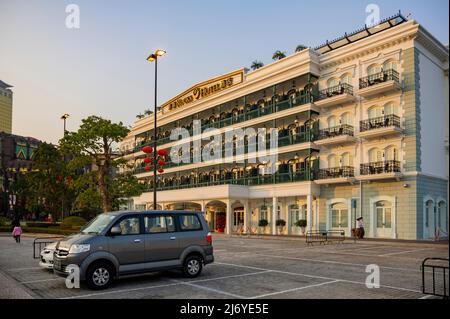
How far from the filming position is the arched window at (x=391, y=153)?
32.4 metres

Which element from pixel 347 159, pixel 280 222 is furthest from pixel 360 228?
pixel 280 222

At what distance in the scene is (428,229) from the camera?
31750 mm

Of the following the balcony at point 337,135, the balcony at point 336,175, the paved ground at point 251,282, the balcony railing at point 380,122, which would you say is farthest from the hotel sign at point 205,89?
the paved ground at point 251,282

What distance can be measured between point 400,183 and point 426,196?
6.99 feet

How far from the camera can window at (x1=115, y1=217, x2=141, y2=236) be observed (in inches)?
452

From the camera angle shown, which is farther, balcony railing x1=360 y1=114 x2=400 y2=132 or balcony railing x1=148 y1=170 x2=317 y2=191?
balcony railing x1=148 y1=170 x2=317 y2=191

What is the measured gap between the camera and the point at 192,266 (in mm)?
12656

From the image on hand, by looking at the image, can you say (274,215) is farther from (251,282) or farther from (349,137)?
(251,282)

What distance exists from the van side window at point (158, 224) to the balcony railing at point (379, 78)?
25182 mm

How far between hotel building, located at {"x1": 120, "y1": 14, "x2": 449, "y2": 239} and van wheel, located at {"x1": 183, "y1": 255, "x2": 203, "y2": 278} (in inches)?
847

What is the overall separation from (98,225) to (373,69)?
94.1ft

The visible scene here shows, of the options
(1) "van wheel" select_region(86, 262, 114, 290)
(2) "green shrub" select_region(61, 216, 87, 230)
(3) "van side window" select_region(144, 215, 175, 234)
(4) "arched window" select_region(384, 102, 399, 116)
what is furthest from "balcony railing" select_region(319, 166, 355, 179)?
(1) "van wheel" select_region(86, 262, 114, 290)

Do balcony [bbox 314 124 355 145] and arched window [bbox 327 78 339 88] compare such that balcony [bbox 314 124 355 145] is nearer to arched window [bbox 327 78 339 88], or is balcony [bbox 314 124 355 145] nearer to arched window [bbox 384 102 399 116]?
arched window [bbox 384 102 399 116]

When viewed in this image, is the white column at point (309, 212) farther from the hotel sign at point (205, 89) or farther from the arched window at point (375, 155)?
the hotel sign at point (205, 89)
